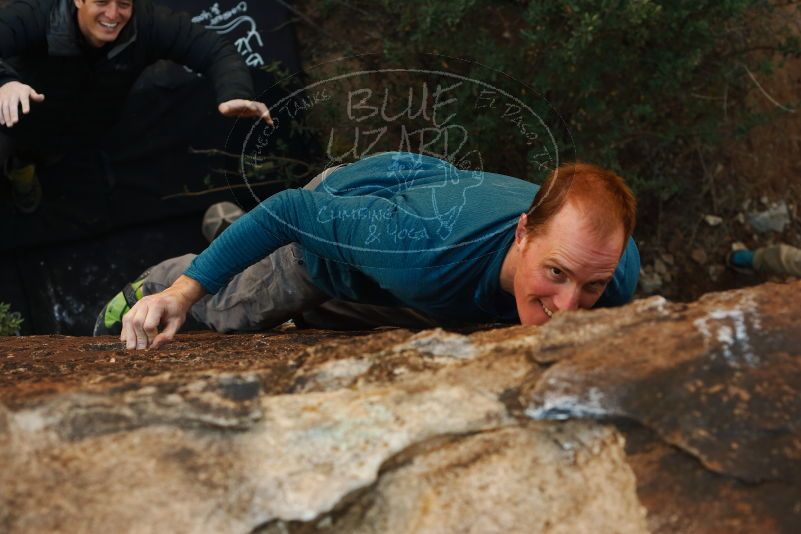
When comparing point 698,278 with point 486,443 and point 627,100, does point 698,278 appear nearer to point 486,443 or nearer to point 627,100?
point 627,100

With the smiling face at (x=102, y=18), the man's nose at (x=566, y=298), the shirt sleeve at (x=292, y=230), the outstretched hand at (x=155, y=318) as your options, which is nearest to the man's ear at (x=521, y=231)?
the man's nose at (x=566, y=298)

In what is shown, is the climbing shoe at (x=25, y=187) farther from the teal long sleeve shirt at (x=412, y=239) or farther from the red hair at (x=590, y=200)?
the red hair at (x=590, y=200)

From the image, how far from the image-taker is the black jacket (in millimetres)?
2746

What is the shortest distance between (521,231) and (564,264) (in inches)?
6.0

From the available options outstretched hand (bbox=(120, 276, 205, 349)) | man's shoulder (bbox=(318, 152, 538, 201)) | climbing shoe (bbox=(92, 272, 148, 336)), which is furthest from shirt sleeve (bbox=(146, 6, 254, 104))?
outstretched hand (bbox=(120, 276, 205, 349))

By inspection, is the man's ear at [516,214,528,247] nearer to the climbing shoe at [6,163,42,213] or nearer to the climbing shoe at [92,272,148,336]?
the climbing shoe at [92,272,148,336]

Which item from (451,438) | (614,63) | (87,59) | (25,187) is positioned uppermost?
(87,59)

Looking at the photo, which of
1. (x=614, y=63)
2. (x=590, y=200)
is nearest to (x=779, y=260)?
(x=614, y=63)

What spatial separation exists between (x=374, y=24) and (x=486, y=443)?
3.46 metres

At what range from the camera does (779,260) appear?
13.4 feet

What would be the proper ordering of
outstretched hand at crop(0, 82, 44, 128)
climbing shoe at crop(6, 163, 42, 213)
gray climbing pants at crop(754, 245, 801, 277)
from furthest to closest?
1. gray climbing pants at crop(754, 245, 801, 277)
2. climbing shoe at crop(6, 163, 42, 213)
3. outstretched hand at crop(0, 82, 44, 128)

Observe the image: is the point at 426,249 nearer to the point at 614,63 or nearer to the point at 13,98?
the point at 13,98

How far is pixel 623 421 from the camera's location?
3.72 ft

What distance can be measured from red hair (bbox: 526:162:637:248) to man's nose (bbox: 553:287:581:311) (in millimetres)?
124
